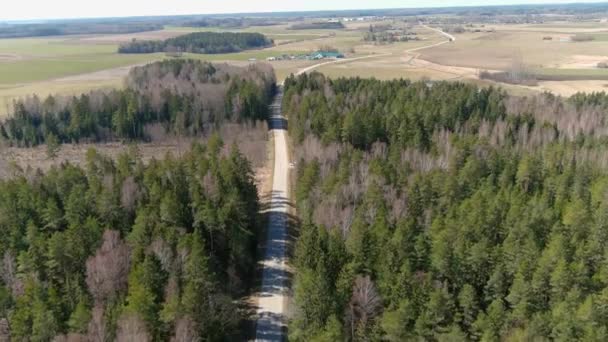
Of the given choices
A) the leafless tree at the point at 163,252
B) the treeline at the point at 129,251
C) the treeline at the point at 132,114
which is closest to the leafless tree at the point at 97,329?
the treeline at the point at 129,251

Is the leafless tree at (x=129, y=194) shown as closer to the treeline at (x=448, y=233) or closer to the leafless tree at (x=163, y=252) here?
the leafless tree at (x=163, y=252)

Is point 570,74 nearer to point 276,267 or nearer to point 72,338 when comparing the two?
point 276,267

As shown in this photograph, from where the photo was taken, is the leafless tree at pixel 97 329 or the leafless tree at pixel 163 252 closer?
the leafless tree at pixel 97 329

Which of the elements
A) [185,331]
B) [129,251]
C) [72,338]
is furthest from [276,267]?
[72,338]

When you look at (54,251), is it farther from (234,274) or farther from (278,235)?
(278,235)

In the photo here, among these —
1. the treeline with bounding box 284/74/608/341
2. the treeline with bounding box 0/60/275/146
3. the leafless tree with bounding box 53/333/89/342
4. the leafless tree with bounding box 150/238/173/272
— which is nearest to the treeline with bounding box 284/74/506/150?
the treeline with bounding box 284/74/608/341

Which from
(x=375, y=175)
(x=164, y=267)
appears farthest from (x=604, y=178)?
(x=164, y=267)
